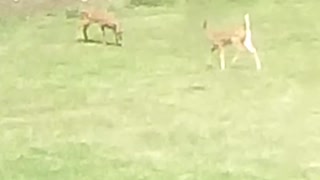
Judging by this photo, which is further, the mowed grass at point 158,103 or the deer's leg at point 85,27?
the deer's leg at point 85,27

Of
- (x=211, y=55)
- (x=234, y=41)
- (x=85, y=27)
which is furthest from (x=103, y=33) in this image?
(x=234, y=41)

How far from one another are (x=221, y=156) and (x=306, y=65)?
1914 millimetres

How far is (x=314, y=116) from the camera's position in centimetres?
552

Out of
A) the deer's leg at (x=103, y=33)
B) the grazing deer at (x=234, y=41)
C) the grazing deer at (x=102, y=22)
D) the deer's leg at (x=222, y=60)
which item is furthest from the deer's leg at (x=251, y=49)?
the deer's leg at (x=103, y=33)

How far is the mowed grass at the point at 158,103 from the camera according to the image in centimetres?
486

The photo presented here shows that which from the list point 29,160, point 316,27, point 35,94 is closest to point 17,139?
point 29,160

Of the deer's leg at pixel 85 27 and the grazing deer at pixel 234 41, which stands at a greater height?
the grazing deer at pixel 234 41

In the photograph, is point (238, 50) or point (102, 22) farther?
point (102, 22)

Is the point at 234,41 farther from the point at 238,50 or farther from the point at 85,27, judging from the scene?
the point at 85,27

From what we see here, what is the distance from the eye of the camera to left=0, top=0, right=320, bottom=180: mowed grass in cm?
486

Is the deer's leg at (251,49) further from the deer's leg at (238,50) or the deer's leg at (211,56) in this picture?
the deer's leg at (211,56)

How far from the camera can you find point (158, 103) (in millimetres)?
5887

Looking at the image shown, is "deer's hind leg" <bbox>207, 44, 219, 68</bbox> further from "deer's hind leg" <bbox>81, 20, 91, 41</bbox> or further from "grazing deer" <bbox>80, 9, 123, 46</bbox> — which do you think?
"deer's hind leg" <bbox>81, 20, 91, 41</bbox>

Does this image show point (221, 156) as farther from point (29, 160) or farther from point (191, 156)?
point (29, 160)
